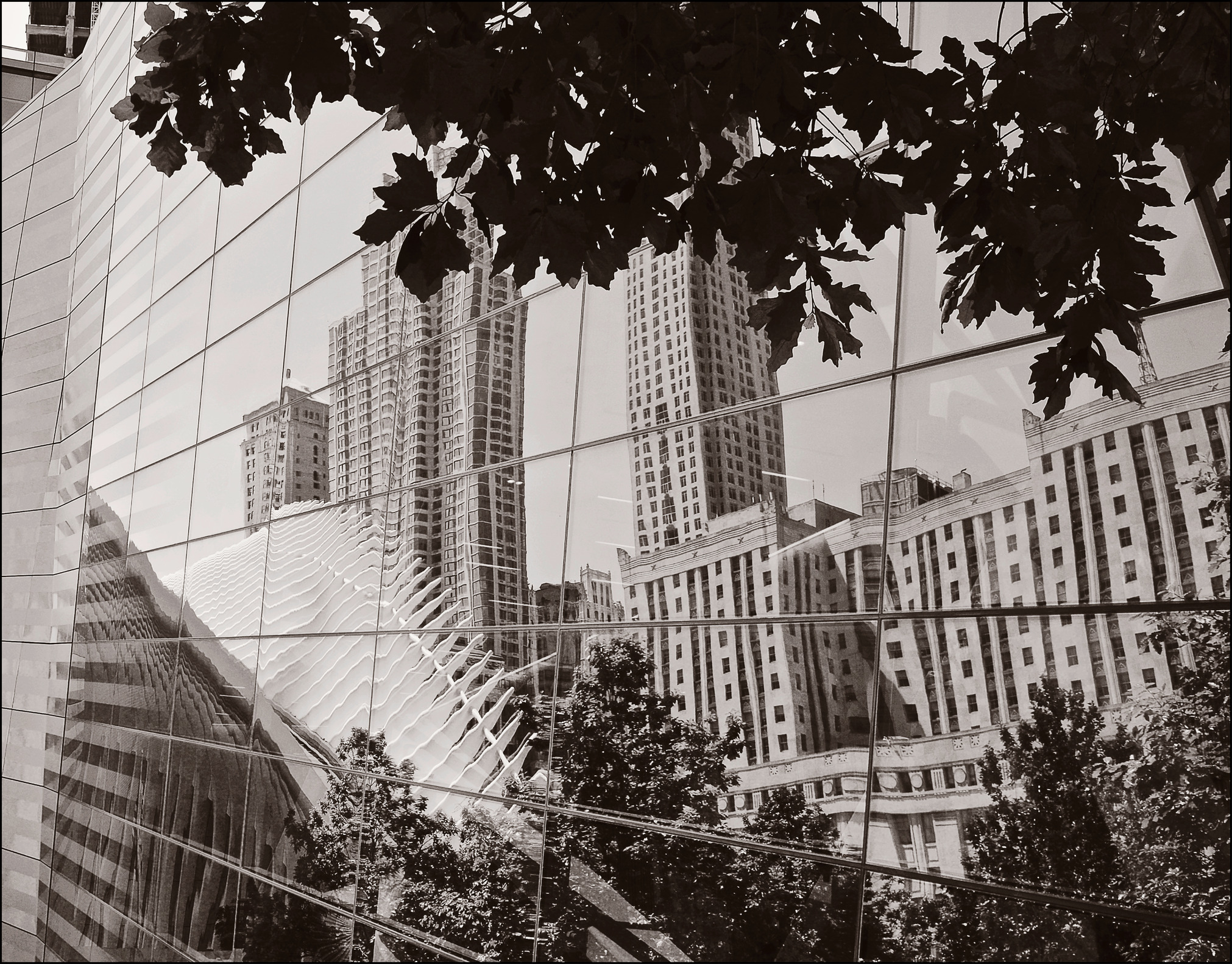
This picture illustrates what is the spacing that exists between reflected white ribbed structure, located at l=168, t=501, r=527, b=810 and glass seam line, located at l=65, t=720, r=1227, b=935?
0.66 ft

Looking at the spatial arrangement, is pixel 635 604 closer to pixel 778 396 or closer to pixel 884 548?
pixel 778 396

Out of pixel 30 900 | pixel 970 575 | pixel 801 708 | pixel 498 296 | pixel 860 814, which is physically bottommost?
pixel 30 900

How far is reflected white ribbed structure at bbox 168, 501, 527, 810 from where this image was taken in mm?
7031

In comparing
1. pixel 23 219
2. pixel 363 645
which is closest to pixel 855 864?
pixel 363 645

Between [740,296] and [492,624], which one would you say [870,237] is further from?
[492,624]

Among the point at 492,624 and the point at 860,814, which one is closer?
the point at 860,814

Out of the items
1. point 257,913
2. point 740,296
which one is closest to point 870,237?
point 740,296

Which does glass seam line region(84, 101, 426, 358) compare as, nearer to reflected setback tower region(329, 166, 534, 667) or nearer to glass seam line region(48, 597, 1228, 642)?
reflected setback tower region(329, 166, 534, 667)

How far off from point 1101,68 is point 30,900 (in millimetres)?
21016

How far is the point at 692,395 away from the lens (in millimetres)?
5703

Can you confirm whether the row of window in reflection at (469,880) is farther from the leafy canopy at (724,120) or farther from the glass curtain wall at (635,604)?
the leafy canopy at (724,120)

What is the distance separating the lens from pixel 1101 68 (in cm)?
259

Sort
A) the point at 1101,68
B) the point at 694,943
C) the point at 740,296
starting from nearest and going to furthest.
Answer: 1. the point at 1101,68
2. the point at 694,943
3. the point at 740,296

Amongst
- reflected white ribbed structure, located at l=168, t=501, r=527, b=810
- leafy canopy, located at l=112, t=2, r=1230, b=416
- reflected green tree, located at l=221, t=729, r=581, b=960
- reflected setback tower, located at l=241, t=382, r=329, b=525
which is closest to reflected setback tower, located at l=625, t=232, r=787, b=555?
reflected white ribbed structure, located at l=168, t=501, r=527, b=810
